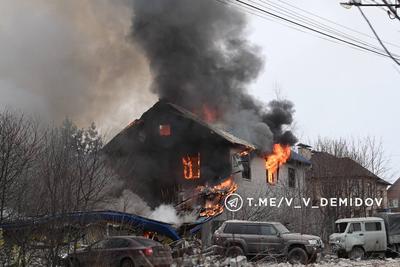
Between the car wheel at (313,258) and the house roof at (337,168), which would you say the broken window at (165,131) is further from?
the car wheel at (313,258)

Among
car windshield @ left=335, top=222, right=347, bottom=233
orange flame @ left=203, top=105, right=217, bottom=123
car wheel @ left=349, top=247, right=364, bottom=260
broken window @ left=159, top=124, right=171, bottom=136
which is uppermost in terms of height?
orange flame @ left=203, top=105, right=217, bottom=123

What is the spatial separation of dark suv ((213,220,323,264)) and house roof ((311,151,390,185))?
1528cm

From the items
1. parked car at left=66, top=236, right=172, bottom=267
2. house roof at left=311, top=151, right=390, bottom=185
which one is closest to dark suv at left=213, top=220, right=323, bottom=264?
parked car at left=66, top=236, right=172, bottom=267

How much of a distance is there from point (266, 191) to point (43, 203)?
21019 millimetres

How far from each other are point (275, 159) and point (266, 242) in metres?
14.8

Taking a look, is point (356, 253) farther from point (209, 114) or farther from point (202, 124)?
point (209, 114)

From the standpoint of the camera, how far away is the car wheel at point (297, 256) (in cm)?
1883

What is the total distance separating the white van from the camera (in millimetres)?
22969

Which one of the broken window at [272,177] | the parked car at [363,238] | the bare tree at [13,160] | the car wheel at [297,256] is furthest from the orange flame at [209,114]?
the bare tree at [13,160]

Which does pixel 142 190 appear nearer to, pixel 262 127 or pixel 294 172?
pixel 262 127

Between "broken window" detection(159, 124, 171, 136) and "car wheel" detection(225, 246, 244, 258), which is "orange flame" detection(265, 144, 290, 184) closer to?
"broken window" detection(159, 124, 171, 136)

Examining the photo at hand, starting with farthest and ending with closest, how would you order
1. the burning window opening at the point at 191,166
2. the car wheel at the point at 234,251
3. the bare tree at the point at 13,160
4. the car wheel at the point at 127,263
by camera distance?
the burning window opening at the point at 191,166
the car wheel at the point at 234,251
the car wheel at the point at 127,263
the bare tree at the point at 13,160

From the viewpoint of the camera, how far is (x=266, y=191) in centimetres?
3241

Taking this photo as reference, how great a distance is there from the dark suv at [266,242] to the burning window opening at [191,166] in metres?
9.65
